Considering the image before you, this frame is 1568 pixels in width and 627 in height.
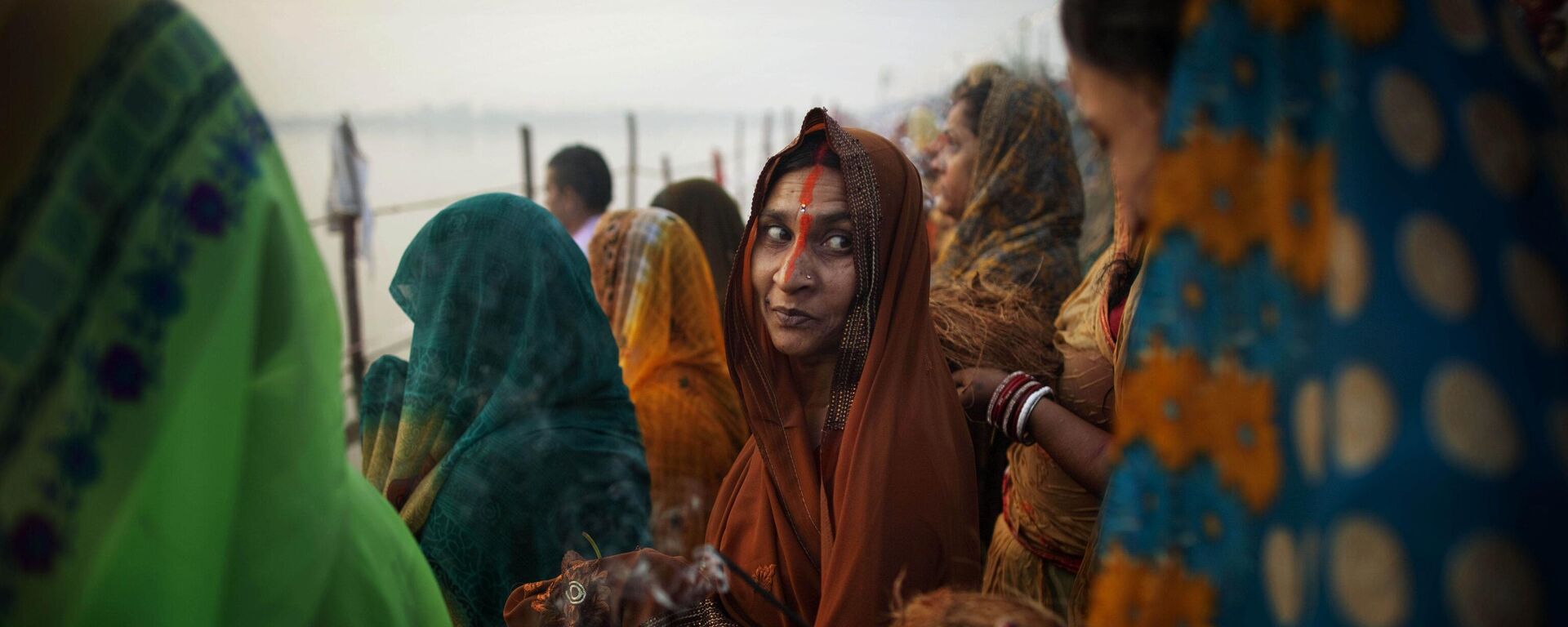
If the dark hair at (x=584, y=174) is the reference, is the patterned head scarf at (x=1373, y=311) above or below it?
above

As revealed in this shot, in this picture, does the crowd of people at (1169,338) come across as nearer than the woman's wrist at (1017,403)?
Yes

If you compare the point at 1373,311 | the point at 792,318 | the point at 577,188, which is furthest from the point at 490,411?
the point at 577,188

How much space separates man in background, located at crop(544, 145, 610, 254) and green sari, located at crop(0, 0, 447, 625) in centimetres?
366

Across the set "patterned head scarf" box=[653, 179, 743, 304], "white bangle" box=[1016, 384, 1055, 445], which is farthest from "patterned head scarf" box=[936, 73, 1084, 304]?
"patterned head scarf" box=[653, 179, 743, 304]

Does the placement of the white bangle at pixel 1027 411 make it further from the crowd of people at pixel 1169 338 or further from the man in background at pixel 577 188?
the man in background at pixel 577 188

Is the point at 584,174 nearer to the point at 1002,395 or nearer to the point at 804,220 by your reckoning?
the point at 804,220

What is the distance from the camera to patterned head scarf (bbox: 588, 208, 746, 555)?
287cm

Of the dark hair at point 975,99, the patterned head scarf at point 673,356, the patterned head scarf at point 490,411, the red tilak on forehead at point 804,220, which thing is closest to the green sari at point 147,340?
the red tilak on forehead at point 804,220

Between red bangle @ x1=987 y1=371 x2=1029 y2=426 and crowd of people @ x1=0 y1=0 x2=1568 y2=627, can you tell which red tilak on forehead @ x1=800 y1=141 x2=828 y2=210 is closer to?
red bangle @ x1=987 y1=371 x2=1029 y2=426

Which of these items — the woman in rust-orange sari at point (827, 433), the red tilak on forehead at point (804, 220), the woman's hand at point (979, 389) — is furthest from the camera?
the woman's hand at point (979, 389)

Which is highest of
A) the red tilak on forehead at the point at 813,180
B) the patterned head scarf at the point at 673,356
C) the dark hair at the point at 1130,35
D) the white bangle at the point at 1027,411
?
the dark hair at the point at 1130,35

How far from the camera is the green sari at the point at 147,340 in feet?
2.51

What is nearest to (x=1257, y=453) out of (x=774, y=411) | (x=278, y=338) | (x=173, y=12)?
(x=278, y=338)

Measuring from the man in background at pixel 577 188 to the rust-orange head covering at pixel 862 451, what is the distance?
9.21 feet
